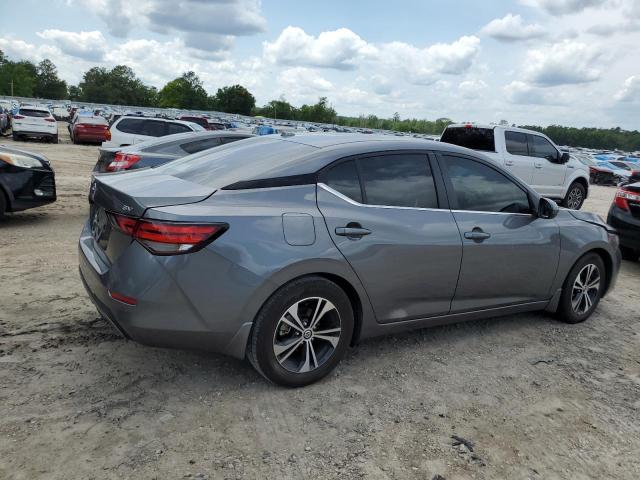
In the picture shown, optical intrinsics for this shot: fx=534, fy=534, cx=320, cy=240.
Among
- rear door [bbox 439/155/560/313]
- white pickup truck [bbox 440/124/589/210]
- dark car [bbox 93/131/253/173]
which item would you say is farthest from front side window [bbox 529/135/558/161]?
rear door [bbox 439/155/560/313]

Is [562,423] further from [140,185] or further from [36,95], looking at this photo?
[36,95]

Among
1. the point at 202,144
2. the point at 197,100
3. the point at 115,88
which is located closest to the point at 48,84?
the point at 115,88

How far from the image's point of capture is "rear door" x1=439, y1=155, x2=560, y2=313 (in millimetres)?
4066

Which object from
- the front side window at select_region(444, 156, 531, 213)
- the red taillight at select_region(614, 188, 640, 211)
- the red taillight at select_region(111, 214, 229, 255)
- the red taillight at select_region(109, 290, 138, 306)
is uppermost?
the front side window at select_region(444, 156, 531, 213)

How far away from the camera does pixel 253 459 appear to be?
2729 millimetres

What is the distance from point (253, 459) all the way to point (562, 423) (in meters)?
1.91

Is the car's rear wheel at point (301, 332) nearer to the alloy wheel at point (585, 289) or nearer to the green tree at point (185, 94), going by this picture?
the alloy wheel at point (585, 289)

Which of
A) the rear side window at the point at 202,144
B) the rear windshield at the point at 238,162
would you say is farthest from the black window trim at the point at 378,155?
the rear side window at the point at 202,144

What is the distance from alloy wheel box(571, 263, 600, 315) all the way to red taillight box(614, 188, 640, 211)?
3281 mm

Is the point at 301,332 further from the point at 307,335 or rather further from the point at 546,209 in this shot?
the point at 546,209

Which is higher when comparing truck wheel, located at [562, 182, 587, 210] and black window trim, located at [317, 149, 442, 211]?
black window trim, located at [317, 149, 442, 211]

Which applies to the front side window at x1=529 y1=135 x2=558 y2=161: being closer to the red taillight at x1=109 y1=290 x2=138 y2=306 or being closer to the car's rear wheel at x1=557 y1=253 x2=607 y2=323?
the car's rear wheel at x1=557 y1=253 x2=607 y2=323

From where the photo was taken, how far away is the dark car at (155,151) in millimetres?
7984

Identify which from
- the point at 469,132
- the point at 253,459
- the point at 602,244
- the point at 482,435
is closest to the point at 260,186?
the point at 253,459
